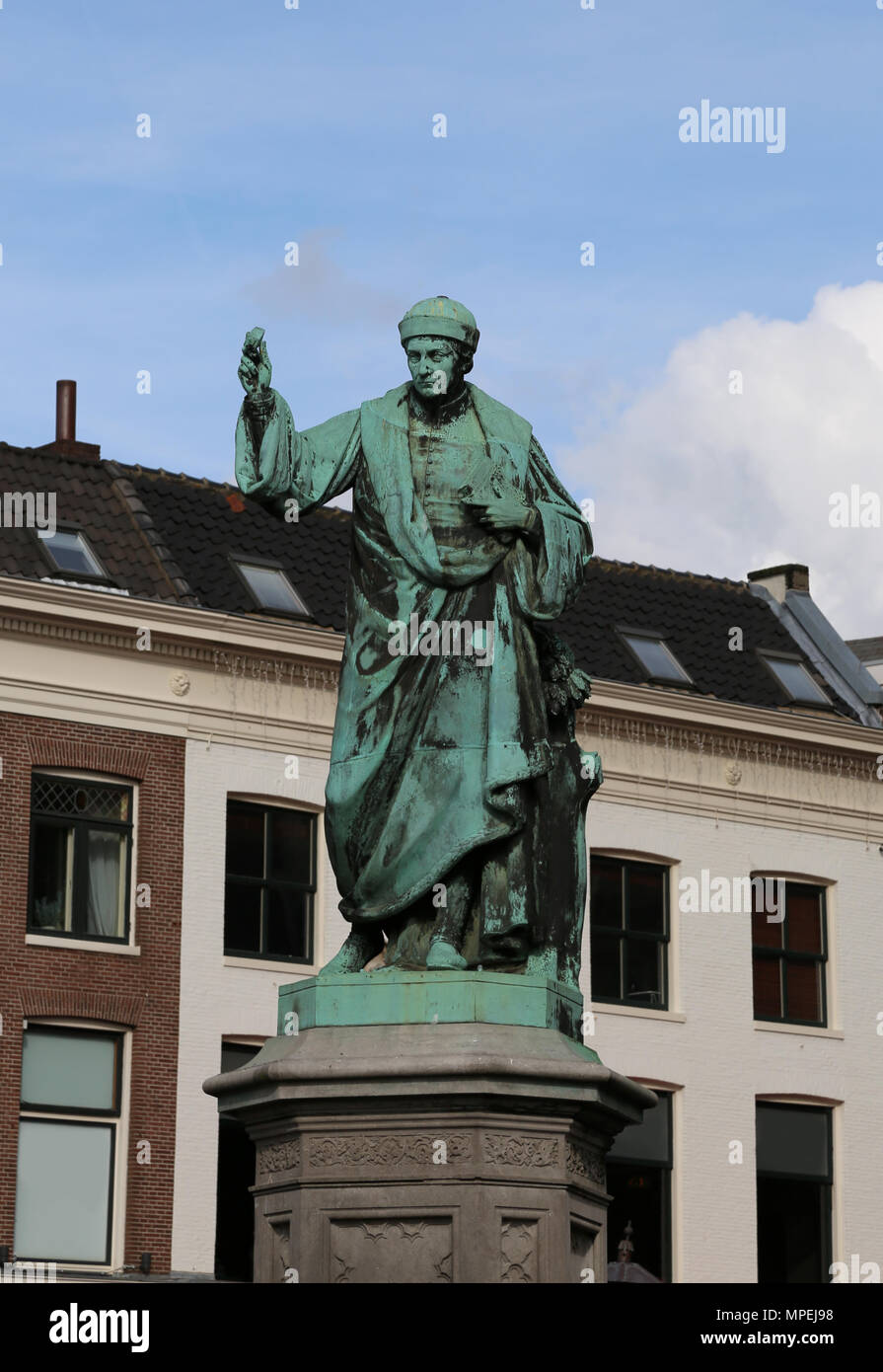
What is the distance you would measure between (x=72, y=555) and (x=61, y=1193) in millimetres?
7195

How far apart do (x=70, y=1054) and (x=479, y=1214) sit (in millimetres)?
20112

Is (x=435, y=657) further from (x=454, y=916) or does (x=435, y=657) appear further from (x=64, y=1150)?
(x=64, y=1150)

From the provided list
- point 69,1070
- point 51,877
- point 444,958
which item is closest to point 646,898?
point 51,877

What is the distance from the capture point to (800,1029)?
35562 millimetres

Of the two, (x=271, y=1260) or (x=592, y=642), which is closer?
(x=271, y=1260)

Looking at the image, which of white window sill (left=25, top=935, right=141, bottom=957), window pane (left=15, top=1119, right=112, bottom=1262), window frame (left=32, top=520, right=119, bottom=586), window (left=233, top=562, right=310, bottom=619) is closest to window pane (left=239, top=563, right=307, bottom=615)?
window (left=233, top=562, right=310, bottom=619)

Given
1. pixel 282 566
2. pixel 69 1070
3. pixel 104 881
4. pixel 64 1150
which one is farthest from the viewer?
pixel 282 566

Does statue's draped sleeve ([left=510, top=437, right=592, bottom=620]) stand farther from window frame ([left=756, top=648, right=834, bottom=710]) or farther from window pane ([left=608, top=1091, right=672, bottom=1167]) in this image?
window frame ([left=756, top=648, right=834, bottom=710])

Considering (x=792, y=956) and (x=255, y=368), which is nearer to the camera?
(x=255, y=368)

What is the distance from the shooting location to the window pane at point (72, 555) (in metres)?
31.3

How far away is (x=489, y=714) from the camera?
36.3ft

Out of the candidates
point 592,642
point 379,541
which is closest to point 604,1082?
point 379,541

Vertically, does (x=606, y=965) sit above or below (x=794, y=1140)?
above
